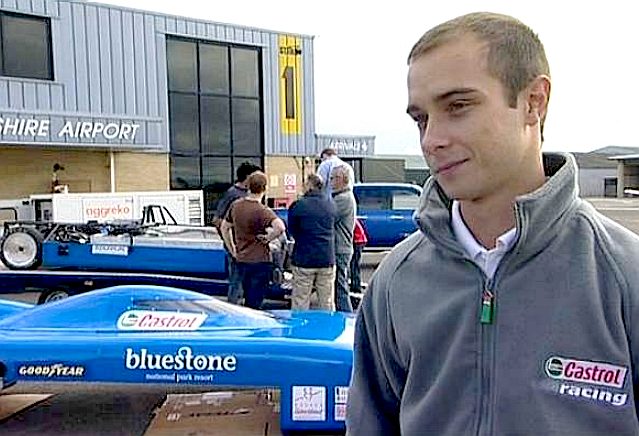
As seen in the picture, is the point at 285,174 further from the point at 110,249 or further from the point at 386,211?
the point at 110,249

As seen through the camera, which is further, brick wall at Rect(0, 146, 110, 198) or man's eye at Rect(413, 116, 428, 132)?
brick wall at Rect(0, 146, 110, 198)

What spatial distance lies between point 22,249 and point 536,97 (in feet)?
30.8

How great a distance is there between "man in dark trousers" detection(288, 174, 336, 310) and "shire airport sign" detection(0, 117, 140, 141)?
37.1 feet

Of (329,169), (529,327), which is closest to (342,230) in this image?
(329,169)

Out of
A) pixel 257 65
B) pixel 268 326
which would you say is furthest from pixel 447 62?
pixel 257 65

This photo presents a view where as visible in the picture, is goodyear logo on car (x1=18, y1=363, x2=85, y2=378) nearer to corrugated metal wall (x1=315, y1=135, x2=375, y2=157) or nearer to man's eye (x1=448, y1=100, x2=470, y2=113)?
man's eye (x1=448, y1=100, x2=470, y2=113)

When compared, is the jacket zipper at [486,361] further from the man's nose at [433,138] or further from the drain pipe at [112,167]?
the drain pipe at [112,167]

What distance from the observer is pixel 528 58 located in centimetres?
110

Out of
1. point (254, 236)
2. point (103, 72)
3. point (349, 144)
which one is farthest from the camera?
point (349, 144)

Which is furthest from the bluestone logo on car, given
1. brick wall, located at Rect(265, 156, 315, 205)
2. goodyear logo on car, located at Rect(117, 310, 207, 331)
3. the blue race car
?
brick wall, located at Rect(265, 156, 315, 205)

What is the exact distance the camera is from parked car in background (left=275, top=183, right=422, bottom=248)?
12.3 meters

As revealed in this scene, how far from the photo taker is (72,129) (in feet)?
54.9

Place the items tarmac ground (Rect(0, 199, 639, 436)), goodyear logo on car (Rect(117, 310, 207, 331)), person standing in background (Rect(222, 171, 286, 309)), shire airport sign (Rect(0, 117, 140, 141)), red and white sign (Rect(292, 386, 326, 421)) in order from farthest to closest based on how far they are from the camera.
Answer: shire airport sign (Rect(0, 117, 140, 141)) → person standing in background (Rect(222, 171, 286, 309)) → tarmac ground (Rect(0, 199, 639, 436)) → goodyear logo on car (Rect(117, 310, 207, 331)) → red and white sign (Rect(292, 386, 326, 421))

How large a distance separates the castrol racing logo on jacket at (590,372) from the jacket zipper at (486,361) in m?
0.10
